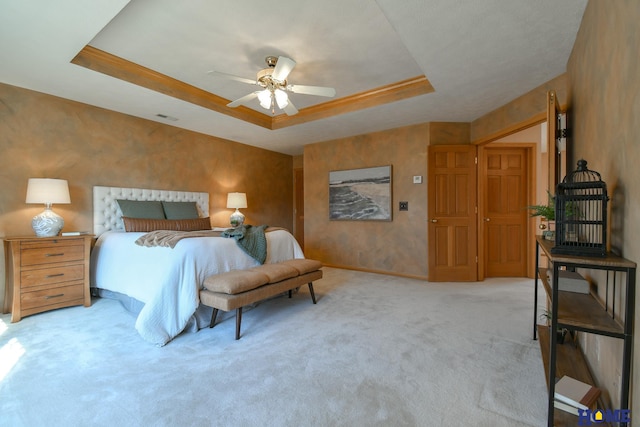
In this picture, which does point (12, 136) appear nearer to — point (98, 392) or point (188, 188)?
point (188, 188)

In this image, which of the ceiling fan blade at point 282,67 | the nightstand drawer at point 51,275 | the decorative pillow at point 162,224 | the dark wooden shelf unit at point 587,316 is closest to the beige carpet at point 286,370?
the dark wooden shelf unit at point 587,316

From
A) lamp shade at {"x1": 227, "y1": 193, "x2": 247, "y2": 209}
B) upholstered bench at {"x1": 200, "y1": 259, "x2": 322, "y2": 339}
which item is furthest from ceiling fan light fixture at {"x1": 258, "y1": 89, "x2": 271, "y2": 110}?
Result: lamp shade at {"x1": 227, "y1": 193, "x2": 247, "y2": 209}

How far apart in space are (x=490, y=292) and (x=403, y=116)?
8.45 ft

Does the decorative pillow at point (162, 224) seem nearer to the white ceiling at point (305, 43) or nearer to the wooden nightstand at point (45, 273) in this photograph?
the wooden nightstand at point (45, 273)

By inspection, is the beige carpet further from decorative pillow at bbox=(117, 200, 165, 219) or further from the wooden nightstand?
decorative pillow at bbox=(117, 200, 165, 219)

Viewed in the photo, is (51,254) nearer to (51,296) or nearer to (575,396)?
(51,296)

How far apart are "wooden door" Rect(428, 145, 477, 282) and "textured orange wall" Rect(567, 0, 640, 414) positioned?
2266 millimetres

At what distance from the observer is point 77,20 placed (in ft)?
6.55

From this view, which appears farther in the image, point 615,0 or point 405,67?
point 405,67

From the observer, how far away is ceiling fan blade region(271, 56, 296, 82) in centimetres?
226

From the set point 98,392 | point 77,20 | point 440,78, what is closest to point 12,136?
point 77,20

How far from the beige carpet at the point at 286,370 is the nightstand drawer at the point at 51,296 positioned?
0.13m

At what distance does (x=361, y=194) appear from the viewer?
16.1ft

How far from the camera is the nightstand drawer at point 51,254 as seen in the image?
2.76m
